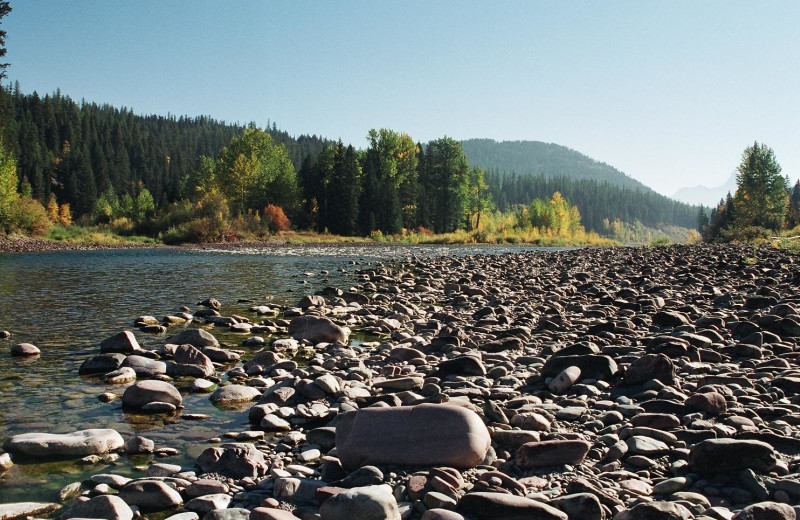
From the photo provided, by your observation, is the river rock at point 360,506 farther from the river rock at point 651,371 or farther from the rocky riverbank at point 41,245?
the rocky riverbank at point 41,245

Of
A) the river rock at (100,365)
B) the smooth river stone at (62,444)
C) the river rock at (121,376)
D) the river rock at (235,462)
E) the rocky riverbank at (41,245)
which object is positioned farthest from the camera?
the rocky riverbank at (41,245)

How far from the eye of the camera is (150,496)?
3.14 m

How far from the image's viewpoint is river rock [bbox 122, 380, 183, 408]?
501 centimetres

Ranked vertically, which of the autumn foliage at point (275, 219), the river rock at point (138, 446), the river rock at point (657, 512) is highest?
the autumn foliage at point (275, 219)

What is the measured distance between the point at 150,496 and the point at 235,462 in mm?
588

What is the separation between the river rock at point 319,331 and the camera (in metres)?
8.35

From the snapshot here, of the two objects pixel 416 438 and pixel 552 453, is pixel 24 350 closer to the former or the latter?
pixel 416 438

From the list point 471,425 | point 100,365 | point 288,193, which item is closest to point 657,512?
point 471,425

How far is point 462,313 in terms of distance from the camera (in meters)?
10.9

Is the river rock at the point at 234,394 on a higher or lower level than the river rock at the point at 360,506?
lower

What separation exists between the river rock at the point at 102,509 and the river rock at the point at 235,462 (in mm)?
690

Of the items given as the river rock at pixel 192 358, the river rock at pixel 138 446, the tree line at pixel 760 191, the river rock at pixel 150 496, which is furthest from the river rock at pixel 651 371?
the tree line at pixel 760 191

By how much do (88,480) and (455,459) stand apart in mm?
2368

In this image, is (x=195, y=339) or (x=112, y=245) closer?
(x=195, y=339)
